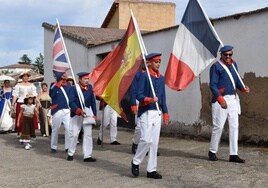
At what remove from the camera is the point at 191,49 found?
8547mm

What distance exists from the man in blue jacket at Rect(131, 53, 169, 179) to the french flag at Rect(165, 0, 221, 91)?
1339 millimetres

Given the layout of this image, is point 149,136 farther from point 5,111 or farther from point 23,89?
point 5,111

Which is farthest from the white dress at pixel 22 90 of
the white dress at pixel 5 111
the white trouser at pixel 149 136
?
the white trouser at pixel 149 136

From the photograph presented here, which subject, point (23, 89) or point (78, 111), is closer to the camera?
point (78, 111)

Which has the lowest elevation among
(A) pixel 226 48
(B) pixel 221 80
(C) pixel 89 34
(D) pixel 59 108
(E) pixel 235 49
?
(D) pixel 59 108

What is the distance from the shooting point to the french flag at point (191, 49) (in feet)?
27.5

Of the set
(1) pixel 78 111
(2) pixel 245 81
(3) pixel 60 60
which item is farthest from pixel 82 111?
(2) pixel 245 81

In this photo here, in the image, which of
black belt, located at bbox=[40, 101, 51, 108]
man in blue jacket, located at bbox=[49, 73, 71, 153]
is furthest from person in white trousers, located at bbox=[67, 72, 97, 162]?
black belt, located at bbox=[40, 101, 51, 108]

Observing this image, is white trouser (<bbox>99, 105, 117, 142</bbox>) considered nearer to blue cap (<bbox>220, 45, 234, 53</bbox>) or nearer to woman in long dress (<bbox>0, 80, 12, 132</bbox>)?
woman in long dress (<bbox>0, 80, 12, 132</bbox>)

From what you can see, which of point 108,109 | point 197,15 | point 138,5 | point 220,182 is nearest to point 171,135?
point 108,109

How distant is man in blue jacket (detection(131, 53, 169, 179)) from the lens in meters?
7.05

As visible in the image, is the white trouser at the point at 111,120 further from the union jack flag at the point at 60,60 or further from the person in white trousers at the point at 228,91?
the person in white trousers at the point at 228,91

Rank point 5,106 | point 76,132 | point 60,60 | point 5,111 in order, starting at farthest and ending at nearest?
1. point 5,111
2. point 5,106
3. point 60,60
4. point 76,132

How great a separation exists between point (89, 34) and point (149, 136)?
42.8ft
